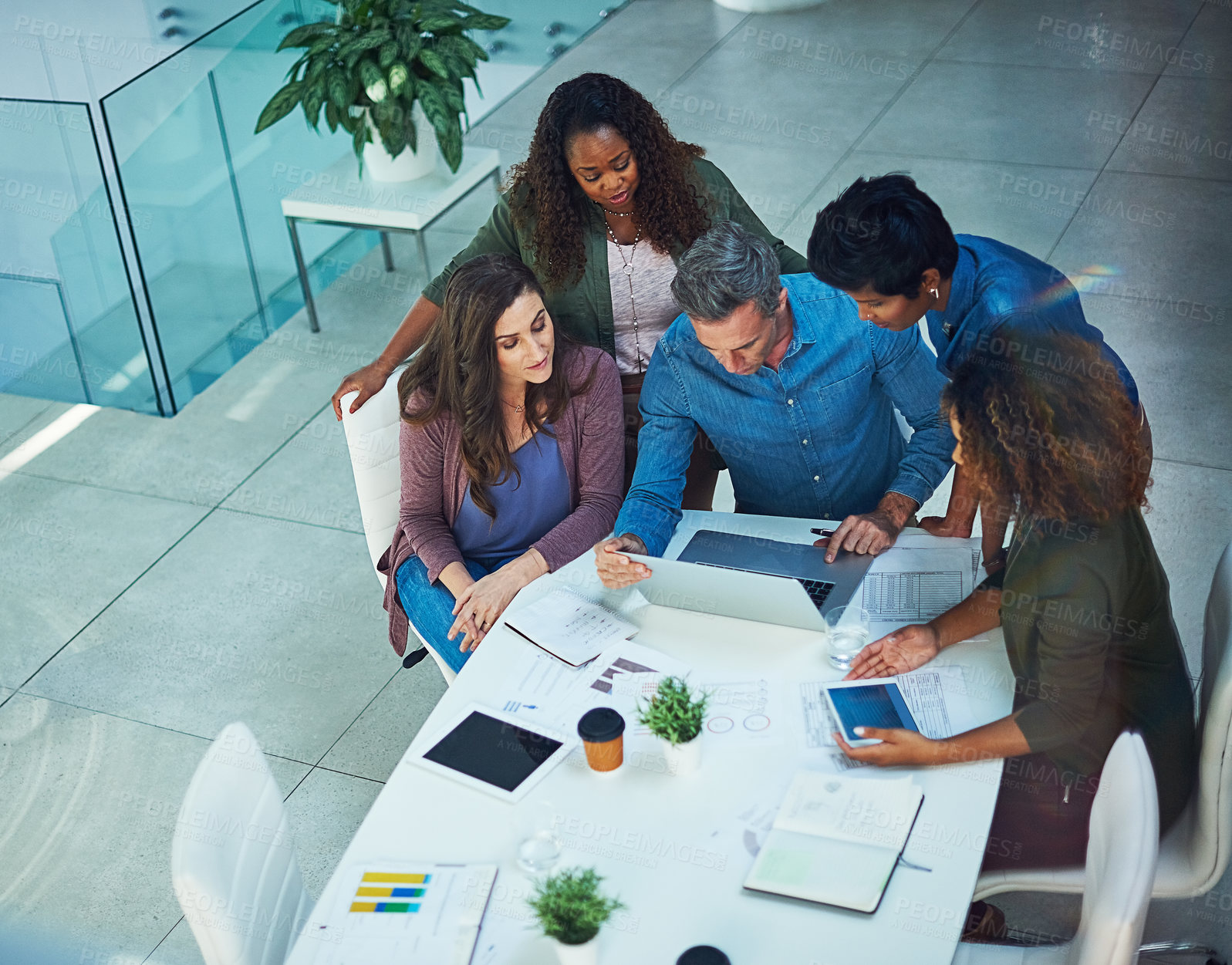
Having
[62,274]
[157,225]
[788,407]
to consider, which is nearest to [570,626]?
[788,407]

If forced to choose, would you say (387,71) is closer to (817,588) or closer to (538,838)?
(817,588)

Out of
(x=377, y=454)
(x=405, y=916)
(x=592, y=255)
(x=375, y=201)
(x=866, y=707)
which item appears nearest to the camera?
(x=405, y=916)

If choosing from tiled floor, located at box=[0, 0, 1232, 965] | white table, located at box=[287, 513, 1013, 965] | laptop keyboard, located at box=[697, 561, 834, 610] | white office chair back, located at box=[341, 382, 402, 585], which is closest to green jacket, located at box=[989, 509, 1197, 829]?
white table, located at box=[287, 513, 1013, 965]

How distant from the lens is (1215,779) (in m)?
2.00

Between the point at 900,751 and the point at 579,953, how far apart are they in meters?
0.63

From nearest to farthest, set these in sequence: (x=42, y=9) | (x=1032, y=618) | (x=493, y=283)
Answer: (x=1032, y=618) → (x=493, y=283) → (x=42, y=9)

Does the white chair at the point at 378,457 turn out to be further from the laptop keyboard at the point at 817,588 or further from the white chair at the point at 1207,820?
the white chair at the point at 1207,820

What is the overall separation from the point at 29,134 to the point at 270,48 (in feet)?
3.40

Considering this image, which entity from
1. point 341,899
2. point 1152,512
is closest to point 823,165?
point 1152,512

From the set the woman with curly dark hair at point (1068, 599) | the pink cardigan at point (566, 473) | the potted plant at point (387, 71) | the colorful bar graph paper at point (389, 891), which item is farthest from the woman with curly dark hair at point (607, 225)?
the potted plant at point (387, 71)

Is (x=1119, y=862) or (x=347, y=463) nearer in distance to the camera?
(x=1119, y=862)

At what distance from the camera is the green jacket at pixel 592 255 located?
2986mm

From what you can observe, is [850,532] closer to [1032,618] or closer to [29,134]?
[1032,618]

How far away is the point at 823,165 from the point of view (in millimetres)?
5867
